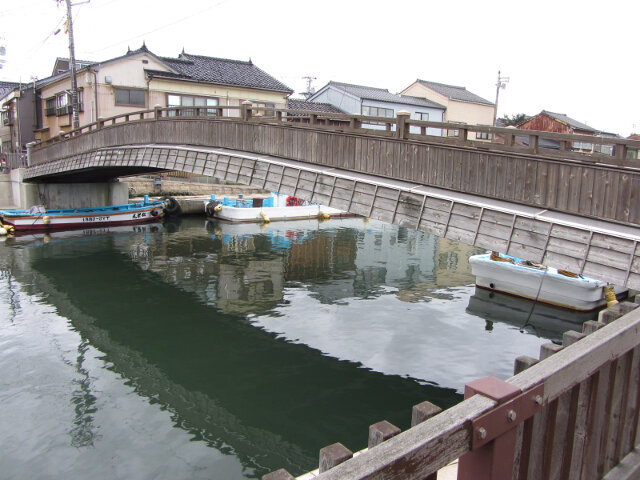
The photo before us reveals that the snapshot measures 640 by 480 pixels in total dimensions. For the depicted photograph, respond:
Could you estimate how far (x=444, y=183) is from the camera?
1102 cm

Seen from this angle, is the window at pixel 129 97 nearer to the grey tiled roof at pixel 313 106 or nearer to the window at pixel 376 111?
the grey tiled roof at pixel 313 106

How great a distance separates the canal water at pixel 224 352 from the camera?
837 cm

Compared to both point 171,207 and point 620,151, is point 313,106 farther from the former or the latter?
point 620,151

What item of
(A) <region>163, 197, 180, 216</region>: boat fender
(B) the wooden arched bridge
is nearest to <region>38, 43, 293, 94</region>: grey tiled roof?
(A) <region>163, 197, 180, 216</region>: boat fender

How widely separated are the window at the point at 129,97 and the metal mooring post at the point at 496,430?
3920 cm

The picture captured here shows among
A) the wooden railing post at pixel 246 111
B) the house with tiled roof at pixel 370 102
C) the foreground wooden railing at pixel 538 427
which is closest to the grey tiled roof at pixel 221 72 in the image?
the house with tiled roof at pixel 370 102

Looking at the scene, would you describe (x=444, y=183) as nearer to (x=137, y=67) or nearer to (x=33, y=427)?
(x=33, y=427)

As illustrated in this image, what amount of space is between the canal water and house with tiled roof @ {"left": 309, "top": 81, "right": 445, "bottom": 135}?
22718mm

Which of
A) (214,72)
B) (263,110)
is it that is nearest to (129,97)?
(214,72)

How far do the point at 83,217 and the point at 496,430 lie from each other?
31810 mm

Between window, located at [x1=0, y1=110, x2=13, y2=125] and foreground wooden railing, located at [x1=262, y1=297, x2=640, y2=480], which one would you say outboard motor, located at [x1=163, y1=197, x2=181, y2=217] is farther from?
foreground wooden railing, located at [x1=262, y1=297, x2=640, y2=480]

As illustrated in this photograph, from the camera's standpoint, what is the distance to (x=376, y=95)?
4481 centimetres

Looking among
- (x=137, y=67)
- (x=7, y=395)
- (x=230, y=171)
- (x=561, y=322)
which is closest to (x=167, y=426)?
(x=7, y=395)

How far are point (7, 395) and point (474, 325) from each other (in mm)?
11921
